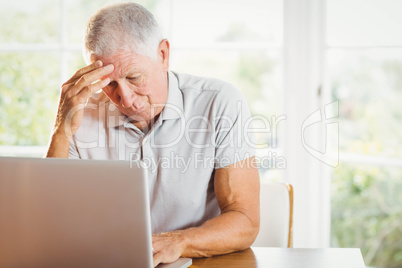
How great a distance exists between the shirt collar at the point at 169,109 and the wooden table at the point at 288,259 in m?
0.55

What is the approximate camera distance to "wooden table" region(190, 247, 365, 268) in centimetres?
126

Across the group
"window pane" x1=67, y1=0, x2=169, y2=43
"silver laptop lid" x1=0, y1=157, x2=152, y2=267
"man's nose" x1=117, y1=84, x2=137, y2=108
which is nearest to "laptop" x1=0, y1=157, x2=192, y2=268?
"silver laptop lid" x1=0, y1=157, x2=152, y2=267

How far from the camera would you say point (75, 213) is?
3.37ft

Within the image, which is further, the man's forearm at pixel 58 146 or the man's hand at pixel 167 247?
the man's forearm at pixel 58 146

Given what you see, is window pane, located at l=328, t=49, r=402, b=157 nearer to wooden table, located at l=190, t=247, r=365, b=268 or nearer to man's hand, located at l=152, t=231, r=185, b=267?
wooden table, located at l=190, t=247, r=365, b=268

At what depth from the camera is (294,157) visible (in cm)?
264

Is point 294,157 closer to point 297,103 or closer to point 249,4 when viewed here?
point 297,103

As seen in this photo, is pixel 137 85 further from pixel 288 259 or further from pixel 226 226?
pixel 288 259

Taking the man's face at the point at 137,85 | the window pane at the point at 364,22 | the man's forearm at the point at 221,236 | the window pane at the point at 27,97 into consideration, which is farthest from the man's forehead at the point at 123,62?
the window pane at the point at 27,97

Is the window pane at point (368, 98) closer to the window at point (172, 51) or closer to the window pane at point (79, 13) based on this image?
the window at point (172, 51)

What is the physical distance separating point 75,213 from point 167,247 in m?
0.32

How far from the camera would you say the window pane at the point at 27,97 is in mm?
2902

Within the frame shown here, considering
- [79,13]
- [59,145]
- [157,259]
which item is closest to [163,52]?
[59,145]

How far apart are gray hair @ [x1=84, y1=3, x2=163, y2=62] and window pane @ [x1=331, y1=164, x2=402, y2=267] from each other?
1405 mm
